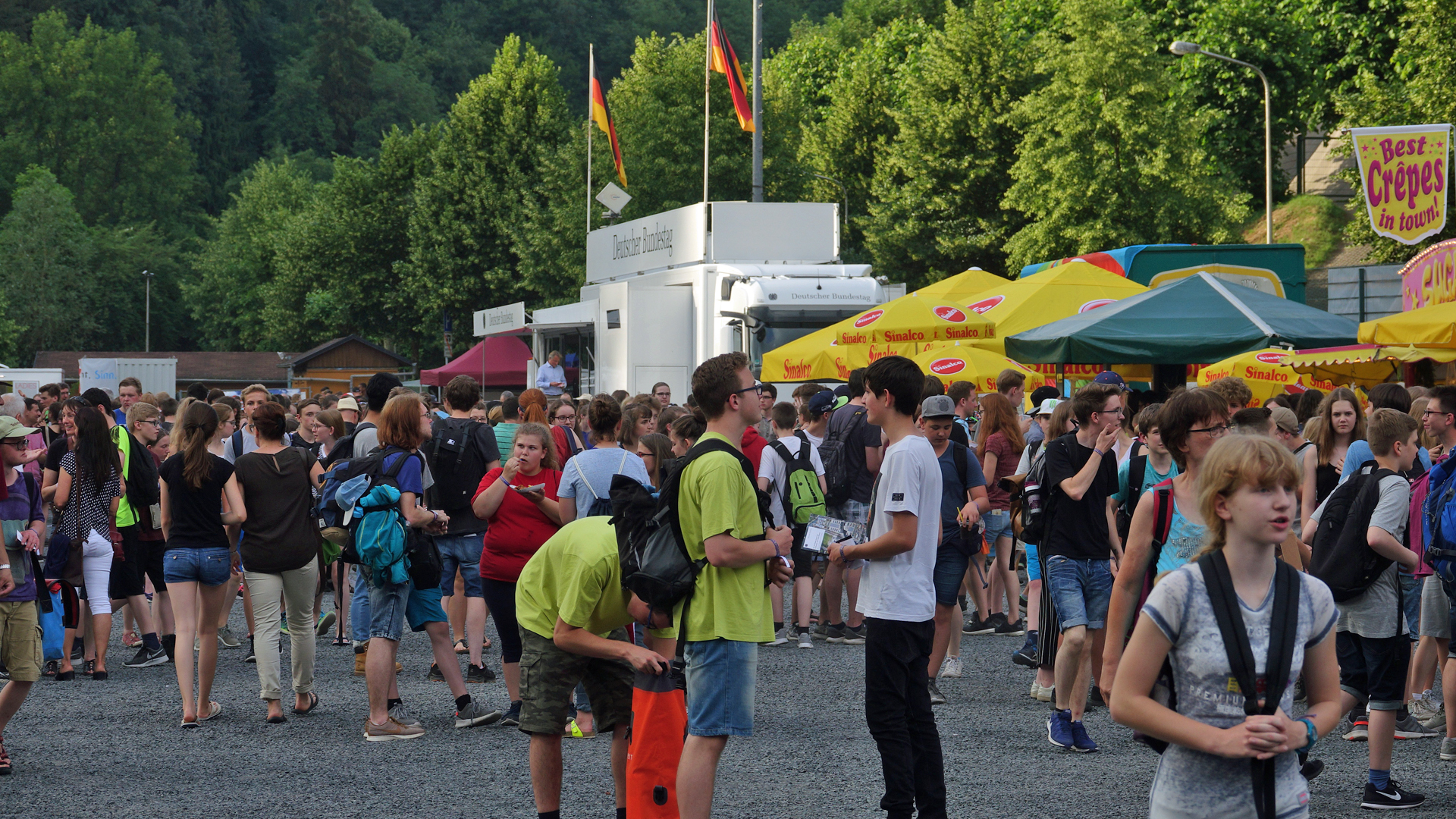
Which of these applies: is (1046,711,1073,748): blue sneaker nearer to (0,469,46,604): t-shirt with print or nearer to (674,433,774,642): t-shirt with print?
(674,433,774,642): t-shirt with print

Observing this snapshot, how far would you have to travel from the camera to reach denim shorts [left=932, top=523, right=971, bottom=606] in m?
8.07

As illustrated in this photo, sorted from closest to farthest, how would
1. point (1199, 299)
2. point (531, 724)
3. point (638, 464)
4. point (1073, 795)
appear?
1. point (531, 724)
2. point (1073, 795)
3. point (638, 464)
4. point (1199, 299)

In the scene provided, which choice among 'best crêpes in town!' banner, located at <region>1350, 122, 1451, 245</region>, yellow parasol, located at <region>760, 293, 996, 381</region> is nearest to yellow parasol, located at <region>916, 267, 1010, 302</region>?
yellow parasol, located at <region>760, 293, 996, 381</region>

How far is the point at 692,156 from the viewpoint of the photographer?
40.4 meters

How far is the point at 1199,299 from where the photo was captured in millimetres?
12445

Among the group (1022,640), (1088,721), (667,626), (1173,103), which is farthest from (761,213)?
(1173,103)

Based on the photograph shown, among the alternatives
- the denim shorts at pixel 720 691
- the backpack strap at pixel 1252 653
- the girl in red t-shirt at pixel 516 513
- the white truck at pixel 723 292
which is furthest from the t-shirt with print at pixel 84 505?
the white truck at pixel 723 292

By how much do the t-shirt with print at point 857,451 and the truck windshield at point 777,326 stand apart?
26.1ft

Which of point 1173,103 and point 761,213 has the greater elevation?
point 1173,103

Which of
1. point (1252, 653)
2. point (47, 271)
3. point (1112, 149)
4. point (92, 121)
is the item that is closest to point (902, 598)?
point (1252, 653)

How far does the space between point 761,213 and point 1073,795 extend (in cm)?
1487

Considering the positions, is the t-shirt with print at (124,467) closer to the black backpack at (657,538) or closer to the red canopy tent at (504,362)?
the black backpack at (657,538)

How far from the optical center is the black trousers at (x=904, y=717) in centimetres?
532

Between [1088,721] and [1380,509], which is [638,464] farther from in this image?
[1380,509]
